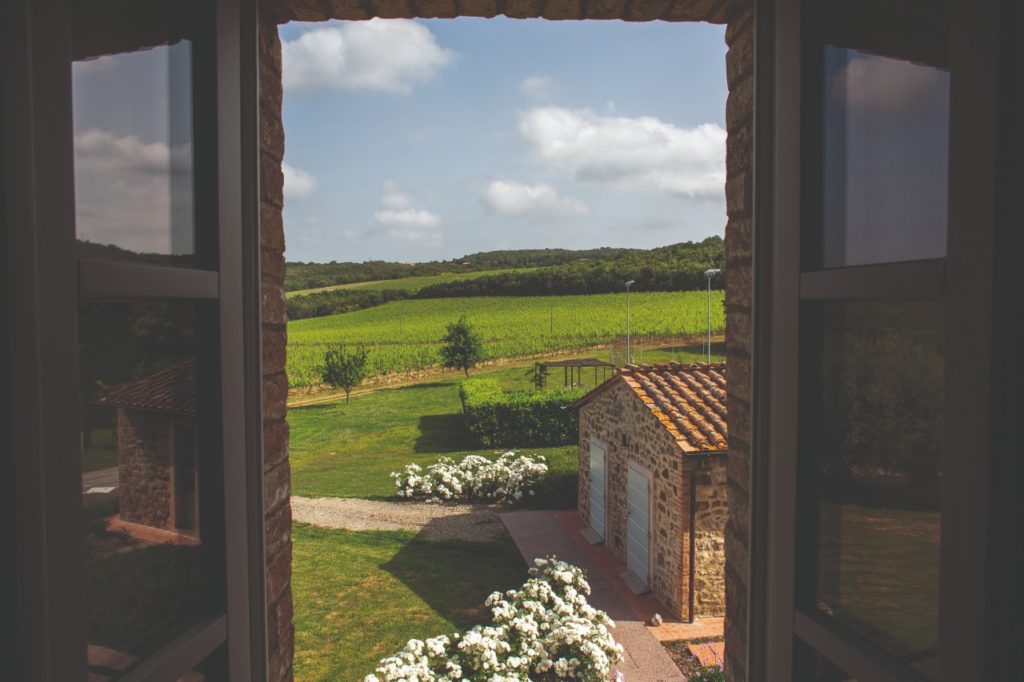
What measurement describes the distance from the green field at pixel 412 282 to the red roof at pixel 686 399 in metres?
37.8

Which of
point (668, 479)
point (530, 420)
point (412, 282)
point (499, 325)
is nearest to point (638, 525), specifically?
point (668, 479)

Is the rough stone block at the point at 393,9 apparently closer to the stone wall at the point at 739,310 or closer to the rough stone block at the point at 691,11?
the rough stone block at the point at 691,11

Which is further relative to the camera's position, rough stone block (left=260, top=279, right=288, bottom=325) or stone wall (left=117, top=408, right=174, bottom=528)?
rough stone block (left=260, top=279, right=288, bottom=325)

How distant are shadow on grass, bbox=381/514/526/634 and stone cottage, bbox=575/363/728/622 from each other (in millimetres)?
1731

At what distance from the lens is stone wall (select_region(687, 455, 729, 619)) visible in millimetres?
7660

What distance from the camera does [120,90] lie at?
112 centimetres

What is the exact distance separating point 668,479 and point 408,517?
7.07 meters

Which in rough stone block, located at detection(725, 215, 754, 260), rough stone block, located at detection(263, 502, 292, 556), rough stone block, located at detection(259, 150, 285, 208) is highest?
rough stone block, located at detection(259, 150, 285, 208)

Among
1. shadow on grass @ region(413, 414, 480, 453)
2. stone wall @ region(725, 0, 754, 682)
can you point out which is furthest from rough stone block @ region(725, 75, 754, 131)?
shadow on grass @ region(413, 414, 480, 453)

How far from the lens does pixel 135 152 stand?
118 centimetres

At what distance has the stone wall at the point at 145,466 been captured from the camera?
3.82 ft

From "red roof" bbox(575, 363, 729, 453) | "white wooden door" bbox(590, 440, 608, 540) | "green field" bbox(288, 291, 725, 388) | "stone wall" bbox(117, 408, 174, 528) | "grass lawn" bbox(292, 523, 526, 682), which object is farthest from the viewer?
"green field" bbox(288, 291, 725, 388)

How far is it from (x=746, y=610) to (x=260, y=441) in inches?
51.7

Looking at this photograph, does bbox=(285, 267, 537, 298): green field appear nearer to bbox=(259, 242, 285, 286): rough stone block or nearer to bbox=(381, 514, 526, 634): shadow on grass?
bbox=(381, 514, 526, 634): shadow on grass
